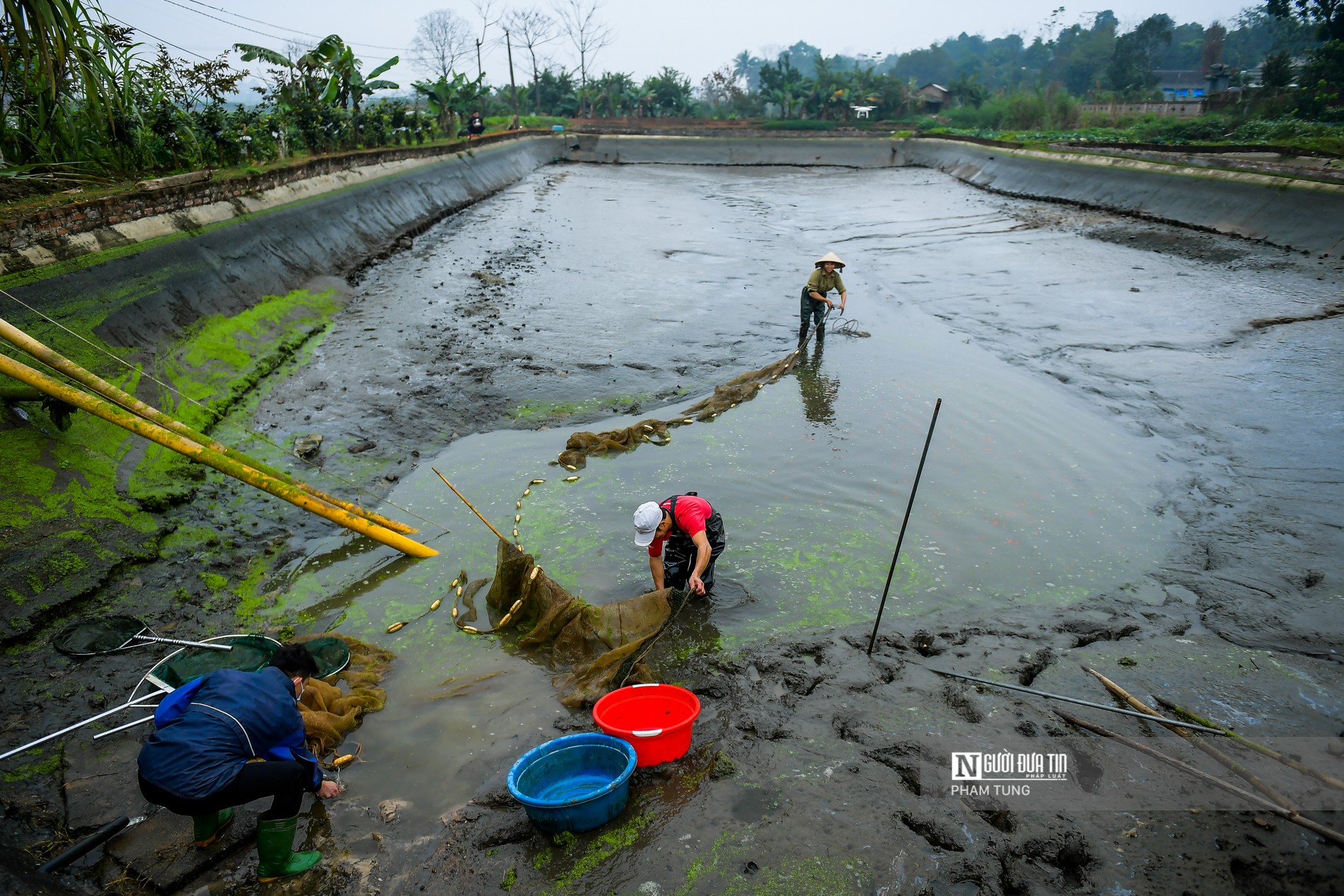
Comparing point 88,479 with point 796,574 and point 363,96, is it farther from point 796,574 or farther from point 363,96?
point 363,96

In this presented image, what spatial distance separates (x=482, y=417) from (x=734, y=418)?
10.4ft

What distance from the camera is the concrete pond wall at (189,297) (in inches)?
231

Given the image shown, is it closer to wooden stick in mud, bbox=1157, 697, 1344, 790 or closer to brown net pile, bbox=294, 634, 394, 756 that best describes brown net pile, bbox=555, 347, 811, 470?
brown net pile, bbox=294, 634, 394, 756

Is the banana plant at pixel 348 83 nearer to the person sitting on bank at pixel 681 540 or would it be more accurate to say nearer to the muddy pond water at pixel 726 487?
the muddy pond water at pixel 726 487

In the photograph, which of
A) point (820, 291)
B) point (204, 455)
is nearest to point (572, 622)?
point (204, 455)

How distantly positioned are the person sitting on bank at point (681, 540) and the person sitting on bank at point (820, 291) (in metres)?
6.81

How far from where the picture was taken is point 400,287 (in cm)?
1462

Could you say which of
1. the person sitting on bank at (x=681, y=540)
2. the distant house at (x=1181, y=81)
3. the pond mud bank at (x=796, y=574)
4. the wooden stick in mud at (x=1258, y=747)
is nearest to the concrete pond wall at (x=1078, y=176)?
the pond mud bank at (x=796, y=574)

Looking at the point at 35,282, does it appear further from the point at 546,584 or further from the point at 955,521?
the point at 955,521

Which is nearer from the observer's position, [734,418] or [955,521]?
[955,521]

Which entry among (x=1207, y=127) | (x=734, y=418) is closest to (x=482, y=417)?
(x=734, y=418)

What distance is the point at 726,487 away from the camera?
782cm

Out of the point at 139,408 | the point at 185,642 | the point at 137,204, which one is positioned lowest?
the point at 185,642

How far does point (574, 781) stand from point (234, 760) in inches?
65.6
